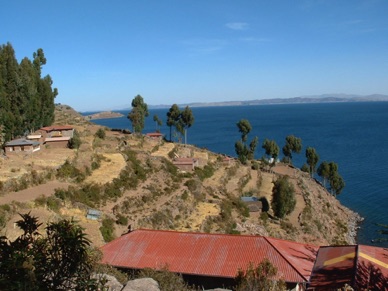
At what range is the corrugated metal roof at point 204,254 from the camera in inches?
849

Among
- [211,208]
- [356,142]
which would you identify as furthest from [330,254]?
[356,142]

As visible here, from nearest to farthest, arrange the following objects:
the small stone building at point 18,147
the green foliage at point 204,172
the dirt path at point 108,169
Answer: the dirt path at point 108,169 < the small stone building at point 18,147 < the green foliage at point 204,172

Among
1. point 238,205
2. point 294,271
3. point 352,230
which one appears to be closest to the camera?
point 294,271

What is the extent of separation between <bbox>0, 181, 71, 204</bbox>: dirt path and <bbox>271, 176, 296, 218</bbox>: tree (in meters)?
24.5

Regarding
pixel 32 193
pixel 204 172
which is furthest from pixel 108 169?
pixel 204 172

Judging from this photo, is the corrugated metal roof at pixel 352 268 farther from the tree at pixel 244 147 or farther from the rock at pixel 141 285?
the tree at pixel 244 147

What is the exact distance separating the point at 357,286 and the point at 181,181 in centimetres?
2798

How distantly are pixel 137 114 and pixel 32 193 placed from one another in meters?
41.8

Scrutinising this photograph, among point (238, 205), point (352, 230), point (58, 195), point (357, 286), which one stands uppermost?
point (58, 195)

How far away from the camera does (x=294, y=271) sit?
2069cm

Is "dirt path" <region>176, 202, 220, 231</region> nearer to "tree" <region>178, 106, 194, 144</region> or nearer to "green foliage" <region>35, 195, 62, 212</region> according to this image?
"green foliage" <region>35, 195, 62, 212</region>

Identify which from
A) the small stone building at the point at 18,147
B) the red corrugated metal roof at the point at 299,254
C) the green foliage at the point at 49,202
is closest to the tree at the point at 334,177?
the red corrugated metal roof at the point at 299,254

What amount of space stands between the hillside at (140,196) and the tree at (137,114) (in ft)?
48.6

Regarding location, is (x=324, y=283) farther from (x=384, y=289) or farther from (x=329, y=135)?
(x=329, y=135)
